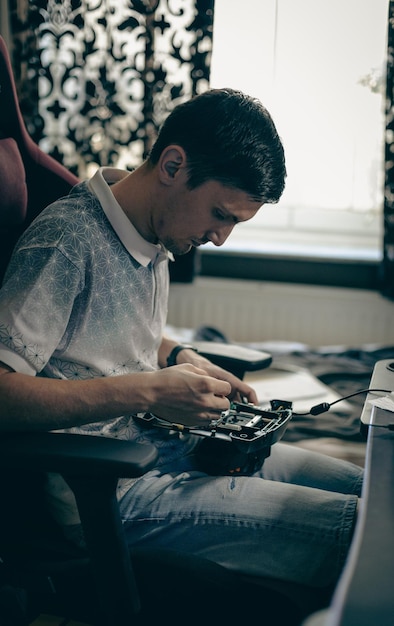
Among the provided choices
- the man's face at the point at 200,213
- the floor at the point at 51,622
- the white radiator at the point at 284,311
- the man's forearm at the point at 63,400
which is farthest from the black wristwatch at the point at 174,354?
the white radiator at the point at 284,311

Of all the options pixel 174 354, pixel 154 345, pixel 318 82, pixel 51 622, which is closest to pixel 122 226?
pixel 154 345

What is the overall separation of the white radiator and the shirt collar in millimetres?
1534

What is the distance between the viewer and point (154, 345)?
1.20 metres

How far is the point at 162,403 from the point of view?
3.12ft

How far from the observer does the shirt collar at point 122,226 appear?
108cm

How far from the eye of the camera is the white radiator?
2.64 metres

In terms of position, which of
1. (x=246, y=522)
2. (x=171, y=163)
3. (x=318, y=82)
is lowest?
(x=246, y=522)

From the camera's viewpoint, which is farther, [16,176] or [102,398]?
[16,176]

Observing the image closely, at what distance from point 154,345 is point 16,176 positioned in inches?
15.5

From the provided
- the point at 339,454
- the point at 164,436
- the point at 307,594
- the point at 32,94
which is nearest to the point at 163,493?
the point at 164,436

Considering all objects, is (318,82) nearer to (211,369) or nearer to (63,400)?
(211,369)

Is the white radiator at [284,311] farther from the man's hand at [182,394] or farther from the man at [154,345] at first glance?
the man's hand at [182,394]

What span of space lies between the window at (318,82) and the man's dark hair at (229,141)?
1565 mm

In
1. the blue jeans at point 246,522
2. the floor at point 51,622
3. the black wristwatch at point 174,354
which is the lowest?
the floor at point 51,622
